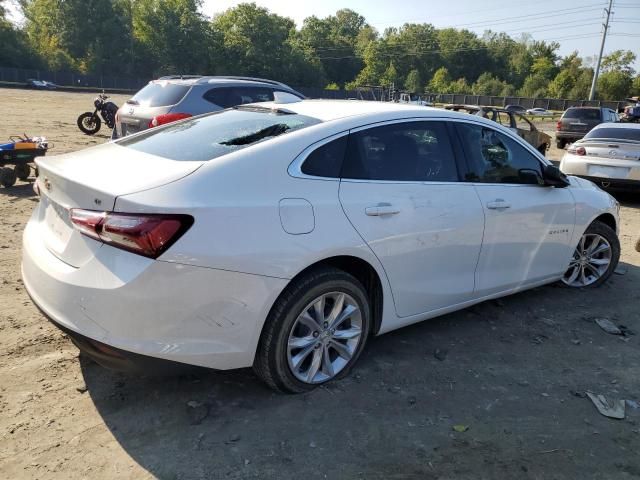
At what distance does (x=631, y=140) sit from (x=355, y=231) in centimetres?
881

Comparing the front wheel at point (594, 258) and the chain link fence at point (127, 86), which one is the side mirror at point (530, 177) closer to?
the front wheel at point (594, 258)

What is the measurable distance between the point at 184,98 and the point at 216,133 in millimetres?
6100

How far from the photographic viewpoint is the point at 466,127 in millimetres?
3926

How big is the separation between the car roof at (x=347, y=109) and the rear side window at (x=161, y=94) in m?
5.64

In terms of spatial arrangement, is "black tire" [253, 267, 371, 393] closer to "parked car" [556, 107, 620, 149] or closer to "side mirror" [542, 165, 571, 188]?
"side mirror" [542, 165, 571, 188]

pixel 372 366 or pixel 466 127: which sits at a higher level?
pixel 466 127

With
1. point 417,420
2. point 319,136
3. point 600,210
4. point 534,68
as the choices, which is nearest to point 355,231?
point 319,136

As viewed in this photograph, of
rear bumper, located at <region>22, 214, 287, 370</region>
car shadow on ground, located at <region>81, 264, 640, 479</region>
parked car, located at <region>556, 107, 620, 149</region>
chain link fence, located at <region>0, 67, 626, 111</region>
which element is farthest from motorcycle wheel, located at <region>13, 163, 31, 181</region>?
chain link fence, located at <region>0, 67, 626, 111</region>

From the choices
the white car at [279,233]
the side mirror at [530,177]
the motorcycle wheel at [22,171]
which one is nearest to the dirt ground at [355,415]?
the white car at [279,233]

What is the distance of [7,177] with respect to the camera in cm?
815

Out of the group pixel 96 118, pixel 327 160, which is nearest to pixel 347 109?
pixel 327 160

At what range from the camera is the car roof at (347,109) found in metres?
3.47

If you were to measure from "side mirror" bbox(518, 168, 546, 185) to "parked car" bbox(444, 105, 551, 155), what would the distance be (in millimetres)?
7337

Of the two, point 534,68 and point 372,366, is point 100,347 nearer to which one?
point 372,366
